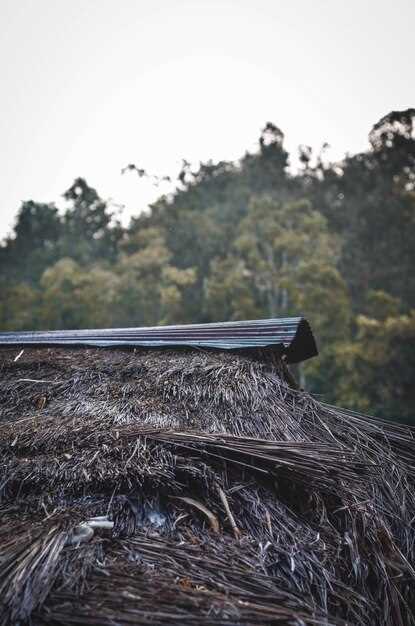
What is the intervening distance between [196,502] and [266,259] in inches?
779

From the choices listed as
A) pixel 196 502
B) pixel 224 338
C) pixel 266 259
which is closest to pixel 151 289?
pixel 266 259

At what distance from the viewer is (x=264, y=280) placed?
2052cm

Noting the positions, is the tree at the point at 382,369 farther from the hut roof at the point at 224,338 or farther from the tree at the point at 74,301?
the hut roof at the point at 224,338

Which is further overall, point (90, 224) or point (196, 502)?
point (90, 224)

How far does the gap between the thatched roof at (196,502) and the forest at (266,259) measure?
1288cm

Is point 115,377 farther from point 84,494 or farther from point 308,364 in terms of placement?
point 308,364

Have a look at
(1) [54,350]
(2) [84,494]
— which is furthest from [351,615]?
(1) [54,350]

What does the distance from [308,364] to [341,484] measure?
46.9 feet

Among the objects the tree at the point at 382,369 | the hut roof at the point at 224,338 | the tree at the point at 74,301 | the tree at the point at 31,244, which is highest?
the tree at the point at 31,244

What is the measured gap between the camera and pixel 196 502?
7.34ft

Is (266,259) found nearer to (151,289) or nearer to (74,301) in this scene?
(151,289)

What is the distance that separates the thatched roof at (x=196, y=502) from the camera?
159cm

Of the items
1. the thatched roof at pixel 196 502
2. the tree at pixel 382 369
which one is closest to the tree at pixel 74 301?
the tree at pixel 382 369

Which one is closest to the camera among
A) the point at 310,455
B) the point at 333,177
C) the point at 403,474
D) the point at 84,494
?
the point at 84,494
